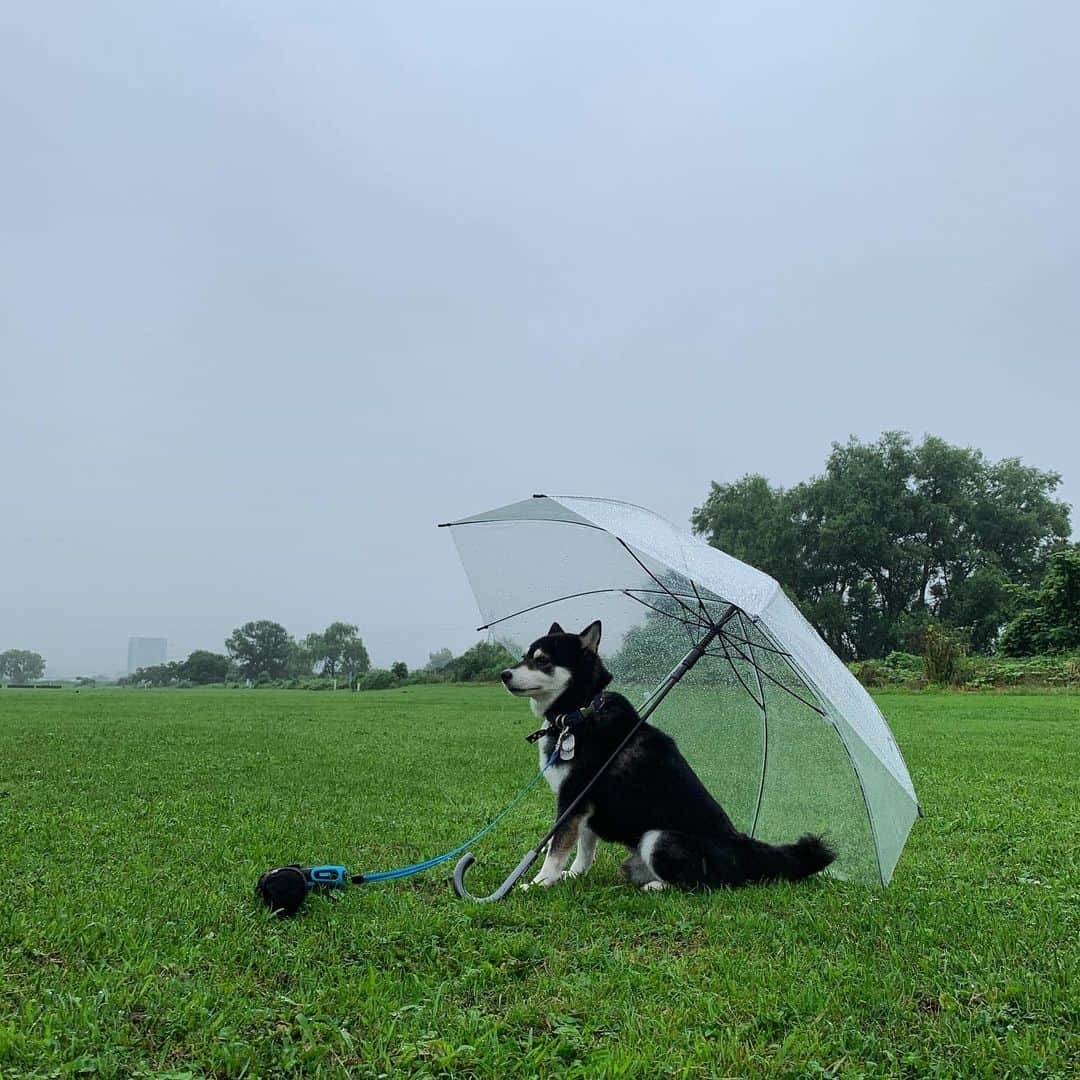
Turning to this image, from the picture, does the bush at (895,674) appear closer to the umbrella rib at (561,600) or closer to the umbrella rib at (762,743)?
the umbrella rib at (762,743)

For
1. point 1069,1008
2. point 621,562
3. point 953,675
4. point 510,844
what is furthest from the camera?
point 953,675

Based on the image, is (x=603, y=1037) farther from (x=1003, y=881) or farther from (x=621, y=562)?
(x=1003, y=881)

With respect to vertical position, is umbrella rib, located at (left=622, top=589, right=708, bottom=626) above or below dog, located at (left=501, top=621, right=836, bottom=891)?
above

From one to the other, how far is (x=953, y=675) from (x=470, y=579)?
2362cm

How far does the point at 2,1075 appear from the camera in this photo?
7.32 ft

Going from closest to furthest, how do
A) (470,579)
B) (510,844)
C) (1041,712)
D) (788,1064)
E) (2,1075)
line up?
(2,1075) < (788,1064) < (470,579) < (510,844) < (1041,712)

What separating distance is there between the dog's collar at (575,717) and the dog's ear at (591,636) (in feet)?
0.89

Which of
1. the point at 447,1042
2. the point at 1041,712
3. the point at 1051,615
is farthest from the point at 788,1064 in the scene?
the point at 1051,615

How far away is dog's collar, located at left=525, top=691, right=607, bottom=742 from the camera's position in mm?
4285

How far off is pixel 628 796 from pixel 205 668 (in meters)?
86.0

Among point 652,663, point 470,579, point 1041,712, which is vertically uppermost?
point 470,579

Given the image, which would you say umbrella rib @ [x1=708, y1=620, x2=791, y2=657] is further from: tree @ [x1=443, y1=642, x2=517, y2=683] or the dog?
tree @ [x1=443, y1=642, x2=517, y2=683]

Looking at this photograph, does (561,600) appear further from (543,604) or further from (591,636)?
(591,636)

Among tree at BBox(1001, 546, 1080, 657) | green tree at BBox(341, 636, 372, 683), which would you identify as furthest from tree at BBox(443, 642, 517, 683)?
green tree at BBox(341, 636, 372, 683)
